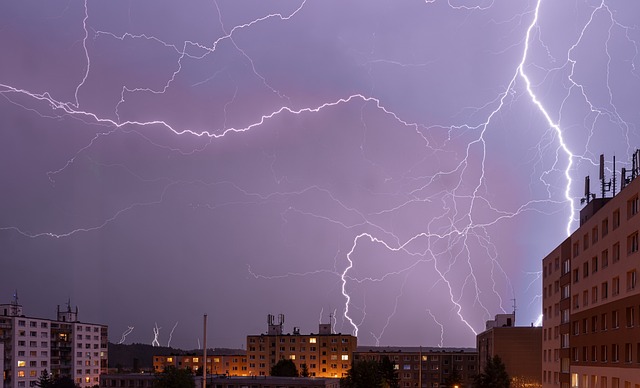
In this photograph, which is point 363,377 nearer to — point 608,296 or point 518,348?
point 518,348

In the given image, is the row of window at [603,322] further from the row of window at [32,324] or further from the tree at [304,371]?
the tree at [304,371]

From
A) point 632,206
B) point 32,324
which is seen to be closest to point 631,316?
point 632,206

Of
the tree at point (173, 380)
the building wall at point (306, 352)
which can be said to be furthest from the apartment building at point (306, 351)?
the tree at point (173, 380)

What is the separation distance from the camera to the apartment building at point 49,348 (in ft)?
255

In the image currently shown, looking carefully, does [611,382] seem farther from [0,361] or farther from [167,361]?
[167,361]

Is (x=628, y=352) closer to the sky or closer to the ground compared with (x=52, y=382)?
closer to the sky

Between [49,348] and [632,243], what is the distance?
74.3 meters

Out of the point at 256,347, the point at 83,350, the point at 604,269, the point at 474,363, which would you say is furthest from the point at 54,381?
the point at 604,269

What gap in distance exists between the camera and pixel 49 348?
278 ft

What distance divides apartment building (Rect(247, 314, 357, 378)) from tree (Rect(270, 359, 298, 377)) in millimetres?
8413

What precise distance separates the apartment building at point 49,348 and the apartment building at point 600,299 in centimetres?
5820

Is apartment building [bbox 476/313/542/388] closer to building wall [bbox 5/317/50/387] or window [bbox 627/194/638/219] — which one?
window [bbox 627/194/638/219]

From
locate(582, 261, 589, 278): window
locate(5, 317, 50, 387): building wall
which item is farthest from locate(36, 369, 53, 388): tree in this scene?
locate(582, 261, 589, 278): window

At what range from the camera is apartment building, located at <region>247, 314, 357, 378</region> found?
106 meters
